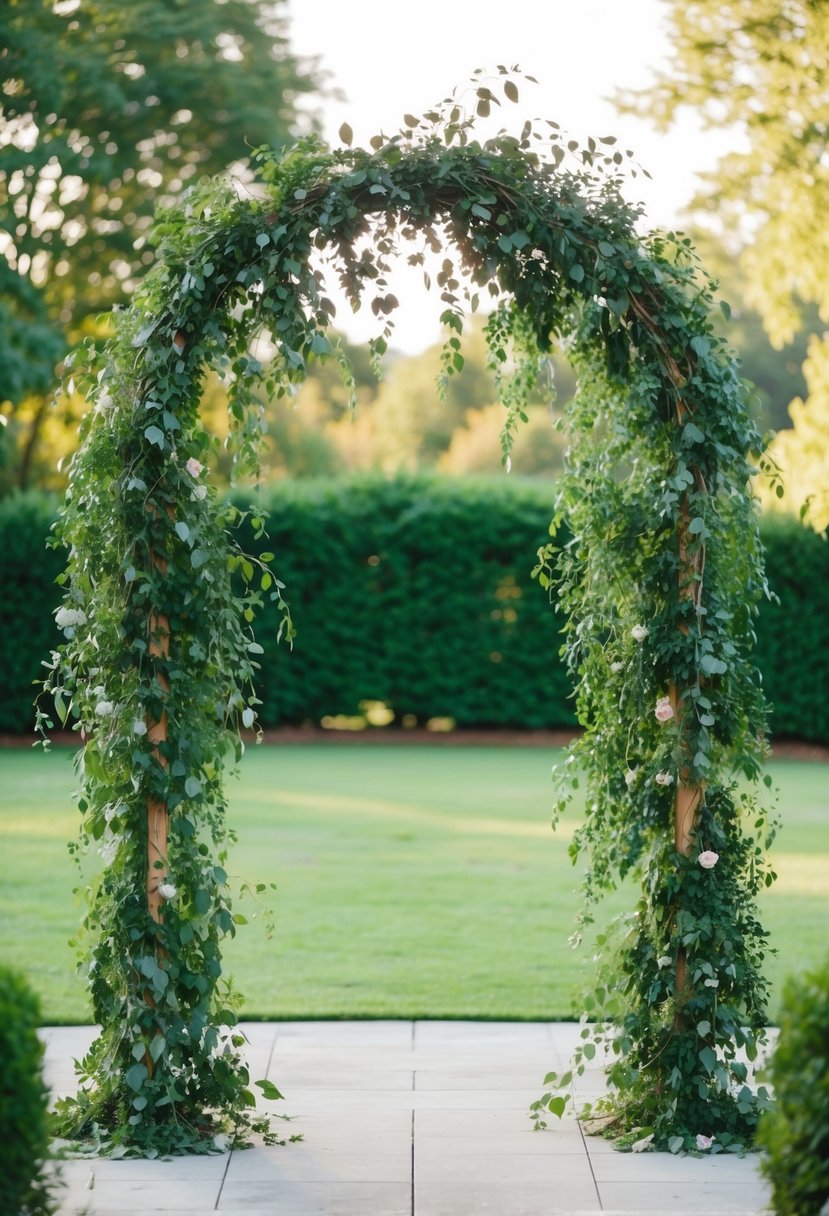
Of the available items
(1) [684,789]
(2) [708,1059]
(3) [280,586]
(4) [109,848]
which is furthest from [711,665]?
(4) [109,848]

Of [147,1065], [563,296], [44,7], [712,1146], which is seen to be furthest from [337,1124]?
[44,7]

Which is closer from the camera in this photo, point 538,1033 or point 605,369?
point 605,369

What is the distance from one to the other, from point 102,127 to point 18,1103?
1955cm

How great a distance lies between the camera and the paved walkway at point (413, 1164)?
12.5ft

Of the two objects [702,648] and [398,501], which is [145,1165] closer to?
[702,648]

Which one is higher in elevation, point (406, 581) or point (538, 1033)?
point (406, 581)

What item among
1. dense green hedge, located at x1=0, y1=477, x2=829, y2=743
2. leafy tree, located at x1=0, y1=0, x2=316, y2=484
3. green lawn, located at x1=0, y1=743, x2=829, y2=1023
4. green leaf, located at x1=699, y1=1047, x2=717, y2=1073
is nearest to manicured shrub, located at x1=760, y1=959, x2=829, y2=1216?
green leaf, located at x1=699, y1=1047, x2=717, y2=1073

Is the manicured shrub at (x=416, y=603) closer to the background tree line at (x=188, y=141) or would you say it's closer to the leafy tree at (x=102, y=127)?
the background tree line at (x=188, y=141)

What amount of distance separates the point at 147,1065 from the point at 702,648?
2.19 metres

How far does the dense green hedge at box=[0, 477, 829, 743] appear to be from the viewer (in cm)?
1730

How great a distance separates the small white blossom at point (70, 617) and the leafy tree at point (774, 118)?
12.1m

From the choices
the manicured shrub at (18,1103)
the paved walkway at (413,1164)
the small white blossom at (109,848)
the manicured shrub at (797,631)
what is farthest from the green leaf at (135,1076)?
the manicured shrub at (797,631)

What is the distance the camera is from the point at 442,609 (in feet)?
57.5

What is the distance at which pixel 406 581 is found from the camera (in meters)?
17.5
